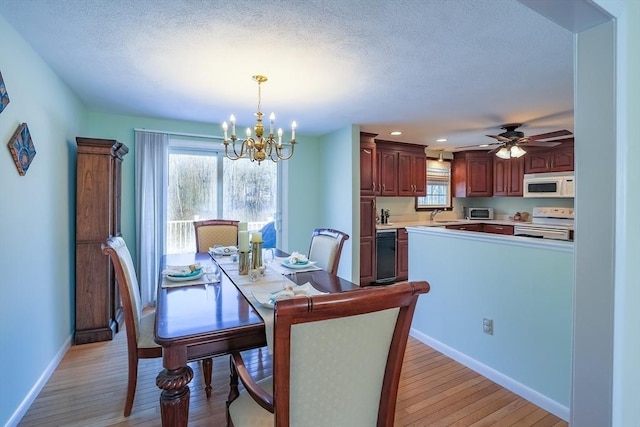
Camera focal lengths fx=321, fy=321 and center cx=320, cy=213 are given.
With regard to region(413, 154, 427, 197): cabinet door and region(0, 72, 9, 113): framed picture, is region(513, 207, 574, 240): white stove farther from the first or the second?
region(0, 72, 9, 113): framed picture

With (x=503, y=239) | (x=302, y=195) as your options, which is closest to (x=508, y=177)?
(x=302, y=195)

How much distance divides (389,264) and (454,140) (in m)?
2.33

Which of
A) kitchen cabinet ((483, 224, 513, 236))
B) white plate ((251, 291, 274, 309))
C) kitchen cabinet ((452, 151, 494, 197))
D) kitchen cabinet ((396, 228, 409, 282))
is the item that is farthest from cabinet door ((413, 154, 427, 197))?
white plate ((251, 291, 274, 309))

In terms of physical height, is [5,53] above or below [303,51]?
below

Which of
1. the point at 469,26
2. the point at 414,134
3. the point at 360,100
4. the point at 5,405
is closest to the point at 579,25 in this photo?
the point at 469,26

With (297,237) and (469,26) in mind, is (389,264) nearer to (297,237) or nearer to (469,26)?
(297,237)

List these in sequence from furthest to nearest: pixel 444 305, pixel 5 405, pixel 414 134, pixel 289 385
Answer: pixel 414 134, pixel 444 305, pixel 5 405, pixel 289 385

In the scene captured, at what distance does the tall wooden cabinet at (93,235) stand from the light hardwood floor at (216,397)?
0.98ft

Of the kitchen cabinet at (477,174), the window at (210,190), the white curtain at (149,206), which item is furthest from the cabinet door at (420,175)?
the white curtain at (149,206)

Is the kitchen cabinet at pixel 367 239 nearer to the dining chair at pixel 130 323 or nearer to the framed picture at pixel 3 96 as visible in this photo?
the dining chair at pixel 130 323

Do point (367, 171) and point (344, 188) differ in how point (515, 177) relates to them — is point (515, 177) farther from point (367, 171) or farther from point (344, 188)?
point (344, 188)

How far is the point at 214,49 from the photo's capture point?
6.91ft

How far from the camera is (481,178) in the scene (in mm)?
6168

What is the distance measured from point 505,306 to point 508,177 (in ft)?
14.0
